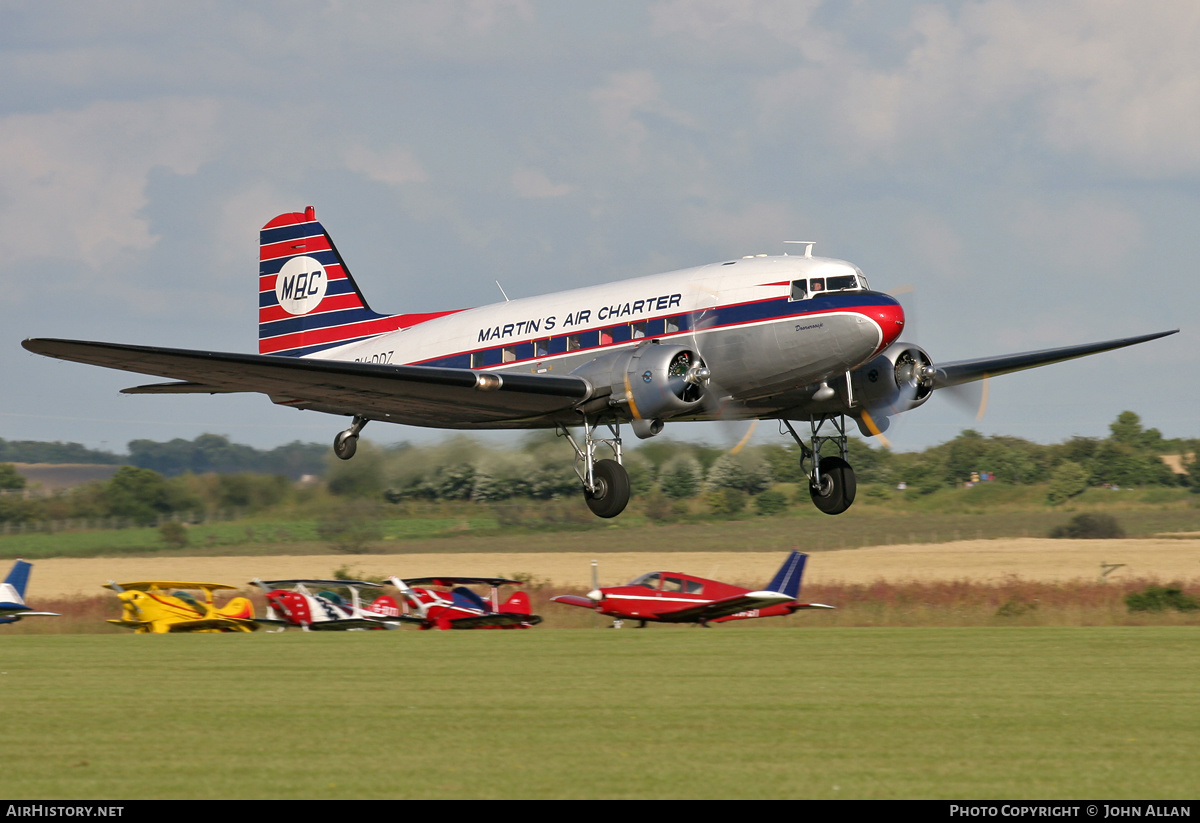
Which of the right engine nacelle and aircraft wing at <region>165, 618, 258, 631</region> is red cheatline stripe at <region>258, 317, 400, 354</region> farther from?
aircraft wing at <region>165, 618, 258, 631</region>

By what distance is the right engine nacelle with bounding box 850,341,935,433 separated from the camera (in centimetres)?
2612

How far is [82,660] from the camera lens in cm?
3644

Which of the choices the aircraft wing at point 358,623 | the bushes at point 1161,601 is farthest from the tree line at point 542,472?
the bushes at point 1161,601

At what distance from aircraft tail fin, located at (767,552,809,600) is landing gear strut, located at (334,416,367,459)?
16606mm

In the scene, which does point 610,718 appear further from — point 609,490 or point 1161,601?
A: point 1161,601

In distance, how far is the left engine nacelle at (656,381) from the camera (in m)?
24.2

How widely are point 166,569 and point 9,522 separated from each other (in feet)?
22.7

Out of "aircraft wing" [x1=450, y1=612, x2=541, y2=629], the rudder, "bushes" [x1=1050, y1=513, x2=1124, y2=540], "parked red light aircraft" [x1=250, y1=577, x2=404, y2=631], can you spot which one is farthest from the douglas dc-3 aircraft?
"bushes" [x1=1050, y1=513, x2=1124, y2=540]

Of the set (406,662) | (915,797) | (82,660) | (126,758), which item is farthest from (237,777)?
(82,660)

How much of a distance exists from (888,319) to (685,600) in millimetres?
22127

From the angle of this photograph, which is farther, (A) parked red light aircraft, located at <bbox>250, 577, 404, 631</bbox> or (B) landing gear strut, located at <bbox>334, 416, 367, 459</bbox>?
(A) parked red light aircraft, located at <bbox>250, 577, 404, 631</bbox>

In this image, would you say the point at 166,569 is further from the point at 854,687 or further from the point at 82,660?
the point at 854,687

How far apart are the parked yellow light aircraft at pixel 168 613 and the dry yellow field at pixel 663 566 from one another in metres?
8.37

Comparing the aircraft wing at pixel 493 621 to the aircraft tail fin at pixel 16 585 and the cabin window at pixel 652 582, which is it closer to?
the cabin window at pixel 652 582
